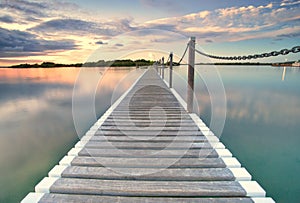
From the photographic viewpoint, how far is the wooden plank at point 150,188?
1379mm

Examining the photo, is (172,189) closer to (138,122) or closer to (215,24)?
(138,122)

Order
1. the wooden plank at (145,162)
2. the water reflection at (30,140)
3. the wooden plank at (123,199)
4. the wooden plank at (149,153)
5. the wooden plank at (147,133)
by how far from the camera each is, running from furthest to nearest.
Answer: the water reflection at (30,140) → the wooden plank at (147,133) → the wooden plank at (149,153) → the wooden plank at (145,162) → the wooden plank at (123,199)

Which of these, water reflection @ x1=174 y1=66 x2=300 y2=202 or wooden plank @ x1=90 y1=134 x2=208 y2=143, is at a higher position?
wooden plank @ x1=90 y1=134 x2=208 y2=143

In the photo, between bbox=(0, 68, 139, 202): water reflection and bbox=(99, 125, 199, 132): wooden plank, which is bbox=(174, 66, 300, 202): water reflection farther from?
bbox=(0, 68, 139, 202): water reflection

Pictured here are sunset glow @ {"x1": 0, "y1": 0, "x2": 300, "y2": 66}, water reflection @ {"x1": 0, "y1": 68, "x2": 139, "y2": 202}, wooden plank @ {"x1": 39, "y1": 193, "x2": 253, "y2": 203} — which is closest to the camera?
wooden plank @ {"x1": 39, "y1": 193, "x2": 253, "y2": 203}

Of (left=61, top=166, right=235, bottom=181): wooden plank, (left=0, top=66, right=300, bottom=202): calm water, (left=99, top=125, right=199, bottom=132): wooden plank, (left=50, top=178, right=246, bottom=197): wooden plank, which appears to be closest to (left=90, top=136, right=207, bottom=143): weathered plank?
(left=99, top=125, right=199, bottom=132): wooden plank

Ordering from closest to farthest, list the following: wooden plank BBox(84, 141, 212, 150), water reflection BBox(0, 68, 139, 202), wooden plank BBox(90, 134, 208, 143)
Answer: wooden plank BBox(84, 141, 212, 150) → wooden plank BBox(90, 134, 208, 143) → water reflection BBox(0, 68, 139, 202)

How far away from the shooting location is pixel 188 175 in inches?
61.7

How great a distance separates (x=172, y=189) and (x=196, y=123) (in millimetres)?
1538

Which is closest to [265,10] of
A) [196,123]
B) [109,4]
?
[109,4]

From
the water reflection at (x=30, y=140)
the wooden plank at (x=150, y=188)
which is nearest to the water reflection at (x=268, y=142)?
the wooden plank at (x=150, y=188)

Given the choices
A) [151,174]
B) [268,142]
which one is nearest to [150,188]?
[151,174]

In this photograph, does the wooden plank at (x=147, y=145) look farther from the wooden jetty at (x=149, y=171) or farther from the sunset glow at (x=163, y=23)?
the sunset glow at (x=163, y=23)

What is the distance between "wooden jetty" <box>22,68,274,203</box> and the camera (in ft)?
4.49
